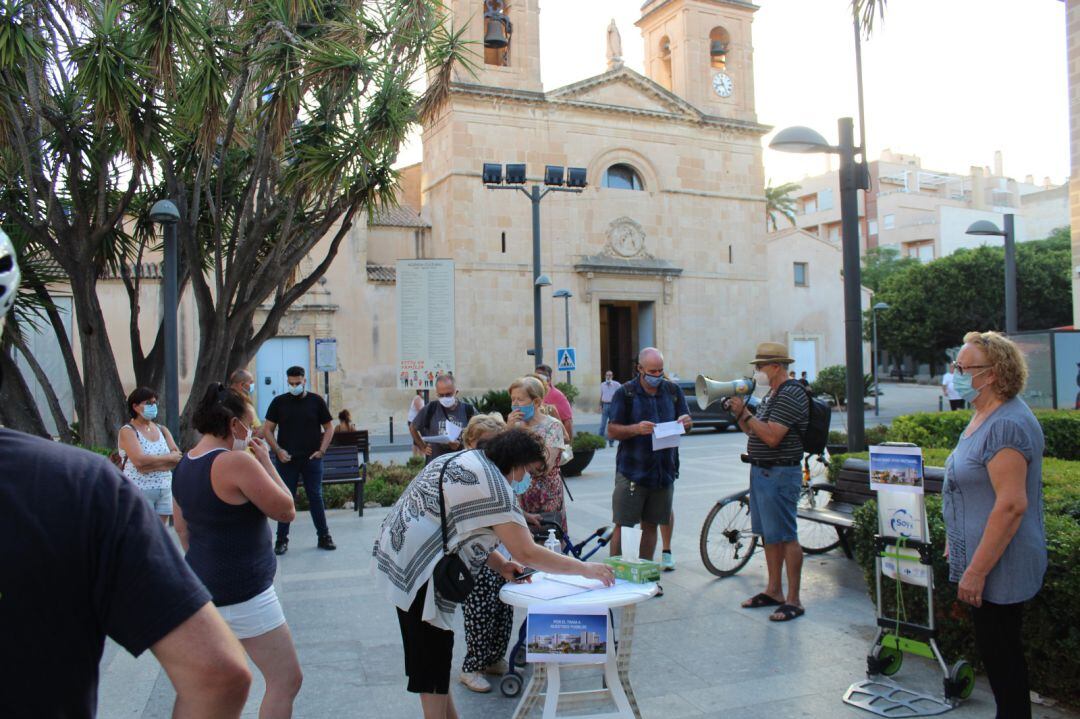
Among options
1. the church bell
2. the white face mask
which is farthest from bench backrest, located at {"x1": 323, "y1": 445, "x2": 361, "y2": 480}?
the church bell

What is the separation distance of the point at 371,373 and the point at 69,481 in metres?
27.4

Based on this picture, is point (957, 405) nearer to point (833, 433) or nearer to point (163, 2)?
point (833, 433)

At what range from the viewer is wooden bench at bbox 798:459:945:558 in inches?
278

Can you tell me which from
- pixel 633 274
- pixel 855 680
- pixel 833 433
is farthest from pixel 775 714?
pixel 633 274

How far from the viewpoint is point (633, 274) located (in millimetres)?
32594

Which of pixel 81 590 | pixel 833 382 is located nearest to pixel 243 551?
pixel 81 590

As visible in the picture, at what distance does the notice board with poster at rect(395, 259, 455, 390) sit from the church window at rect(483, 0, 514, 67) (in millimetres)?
8075

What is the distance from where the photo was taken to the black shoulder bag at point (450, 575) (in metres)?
3.51

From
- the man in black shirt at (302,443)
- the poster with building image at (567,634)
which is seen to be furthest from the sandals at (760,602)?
the man in black shirt at (302,443)

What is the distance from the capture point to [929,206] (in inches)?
2911

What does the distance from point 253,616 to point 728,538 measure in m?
4.63

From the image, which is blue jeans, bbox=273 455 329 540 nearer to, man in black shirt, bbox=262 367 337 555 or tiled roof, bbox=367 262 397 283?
man in black shirt, bbox=262 367 337 555

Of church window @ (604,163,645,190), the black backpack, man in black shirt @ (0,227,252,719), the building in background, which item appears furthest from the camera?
the building in background

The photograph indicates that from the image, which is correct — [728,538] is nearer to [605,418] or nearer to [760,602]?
[760,602]
